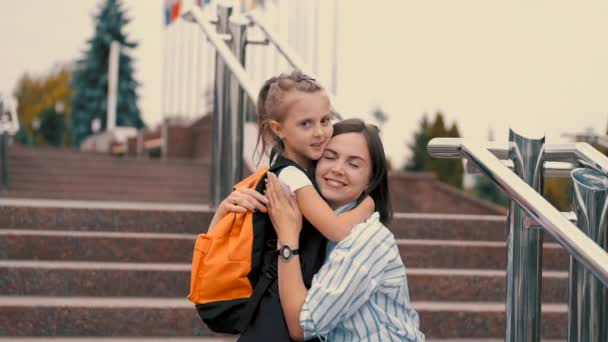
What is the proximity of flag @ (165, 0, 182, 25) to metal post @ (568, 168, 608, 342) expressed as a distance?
59.5 feet

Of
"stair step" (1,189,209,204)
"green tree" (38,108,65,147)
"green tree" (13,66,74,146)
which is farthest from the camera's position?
"green tree" (13,66,74,146)

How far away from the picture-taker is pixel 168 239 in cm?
466

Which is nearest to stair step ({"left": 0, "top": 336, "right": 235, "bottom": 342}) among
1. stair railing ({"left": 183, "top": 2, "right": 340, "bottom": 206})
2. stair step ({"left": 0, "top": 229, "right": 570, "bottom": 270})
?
stair step ({"left": 0, "top": 229, "right": 570, "bottom": 270})

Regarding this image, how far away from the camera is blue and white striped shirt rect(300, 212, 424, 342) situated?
1.89 meters

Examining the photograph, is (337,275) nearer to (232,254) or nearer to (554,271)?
(232,254)

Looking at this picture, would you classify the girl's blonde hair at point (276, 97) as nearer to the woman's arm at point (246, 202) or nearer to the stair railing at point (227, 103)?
the woman's arm at point (246, 202)

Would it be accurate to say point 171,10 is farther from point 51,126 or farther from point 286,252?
point 51,126

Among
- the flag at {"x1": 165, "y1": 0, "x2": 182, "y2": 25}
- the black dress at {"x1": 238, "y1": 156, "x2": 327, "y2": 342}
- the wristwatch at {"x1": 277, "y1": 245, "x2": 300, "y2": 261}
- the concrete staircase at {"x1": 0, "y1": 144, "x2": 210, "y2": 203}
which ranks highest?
the flag at {"x1": 165, "y1": 0, "x2": 182, "y2": 25}

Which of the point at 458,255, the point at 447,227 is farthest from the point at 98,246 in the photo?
the point at 447,227

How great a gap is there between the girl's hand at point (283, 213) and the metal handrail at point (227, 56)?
188cm

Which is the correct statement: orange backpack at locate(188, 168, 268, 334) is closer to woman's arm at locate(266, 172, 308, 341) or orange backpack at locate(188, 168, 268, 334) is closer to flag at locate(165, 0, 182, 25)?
woman's arm at locate(266, 172, 308, 341)

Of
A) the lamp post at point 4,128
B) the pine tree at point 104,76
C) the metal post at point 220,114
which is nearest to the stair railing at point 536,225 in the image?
the metal post at point 220,114

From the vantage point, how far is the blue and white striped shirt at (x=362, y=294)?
1.89 metres

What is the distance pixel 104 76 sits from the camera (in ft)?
151
